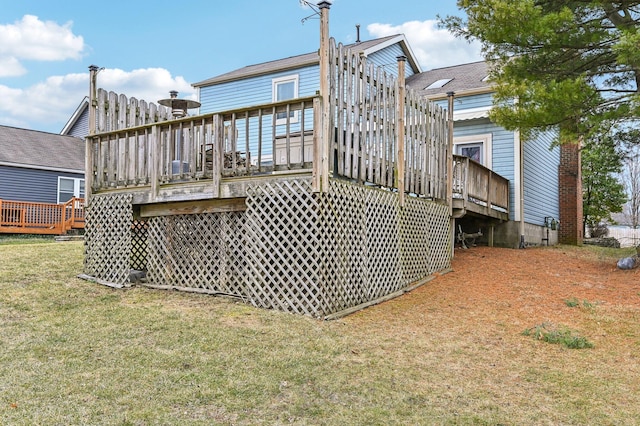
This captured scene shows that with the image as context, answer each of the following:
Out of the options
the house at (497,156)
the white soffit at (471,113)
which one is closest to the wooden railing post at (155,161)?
the house at (497,156)

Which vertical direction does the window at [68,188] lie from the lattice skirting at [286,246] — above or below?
above

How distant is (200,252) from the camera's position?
7500mm

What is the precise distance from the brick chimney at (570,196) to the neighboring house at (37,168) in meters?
18.6

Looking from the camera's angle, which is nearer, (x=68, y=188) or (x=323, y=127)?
(x=323, y=127)

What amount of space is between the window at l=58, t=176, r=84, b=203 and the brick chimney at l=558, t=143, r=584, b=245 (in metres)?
18.8

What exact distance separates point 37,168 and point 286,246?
17542 millimetres

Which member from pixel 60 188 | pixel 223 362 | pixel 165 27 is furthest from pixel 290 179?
pixel 60 188

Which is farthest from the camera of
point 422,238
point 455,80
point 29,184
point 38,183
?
point 38,183

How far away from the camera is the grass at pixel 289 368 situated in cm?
361

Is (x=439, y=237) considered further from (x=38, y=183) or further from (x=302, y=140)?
(x=38, y=183)

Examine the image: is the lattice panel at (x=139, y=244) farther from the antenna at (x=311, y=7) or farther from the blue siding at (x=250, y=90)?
the blue siding at (x=250, y=90)

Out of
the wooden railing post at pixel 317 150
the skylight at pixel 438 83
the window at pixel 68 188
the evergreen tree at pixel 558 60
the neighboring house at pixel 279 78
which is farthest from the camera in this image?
the window at pixel 68 188

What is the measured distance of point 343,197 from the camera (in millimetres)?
6496

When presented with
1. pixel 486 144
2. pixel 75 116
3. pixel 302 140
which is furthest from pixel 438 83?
pixel 75 116
